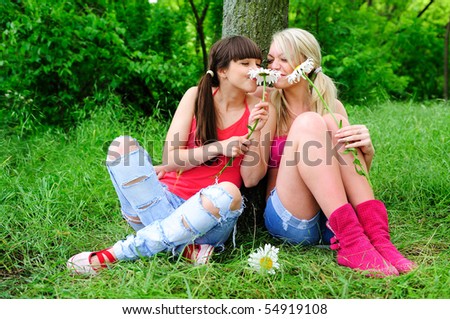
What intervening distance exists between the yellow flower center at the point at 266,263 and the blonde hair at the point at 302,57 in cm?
66

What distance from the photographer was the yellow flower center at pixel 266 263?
2051 millimetres

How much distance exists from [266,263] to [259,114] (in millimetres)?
603

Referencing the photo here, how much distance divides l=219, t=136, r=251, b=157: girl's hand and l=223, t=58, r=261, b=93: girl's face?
235mm

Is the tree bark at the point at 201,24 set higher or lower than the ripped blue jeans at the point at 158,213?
higher

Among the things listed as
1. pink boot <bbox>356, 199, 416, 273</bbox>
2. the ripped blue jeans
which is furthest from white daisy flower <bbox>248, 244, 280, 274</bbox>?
pink boot <bbox>356, 199, 416, 273</bbox>

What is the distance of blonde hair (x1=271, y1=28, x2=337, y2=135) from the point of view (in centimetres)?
237

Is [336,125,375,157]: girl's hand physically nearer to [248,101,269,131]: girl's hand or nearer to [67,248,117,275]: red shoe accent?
[248,101,269,131]: girl's hand

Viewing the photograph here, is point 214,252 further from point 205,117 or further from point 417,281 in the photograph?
point 417,281

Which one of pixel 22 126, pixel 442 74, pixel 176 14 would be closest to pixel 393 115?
pixel 176 14

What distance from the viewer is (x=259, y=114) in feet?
7.20

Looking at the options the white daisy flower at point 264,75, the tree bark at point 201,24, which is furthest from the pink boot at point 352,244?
the tree bark at point 201,24

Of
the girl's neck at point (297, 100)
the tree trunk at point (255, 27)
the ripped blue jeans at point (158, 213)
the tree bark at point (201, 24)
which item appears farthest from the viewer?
the tree bark at point (201, 24)

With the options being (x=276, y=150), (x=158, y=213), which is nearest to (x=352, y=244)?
(x=276, y=150)

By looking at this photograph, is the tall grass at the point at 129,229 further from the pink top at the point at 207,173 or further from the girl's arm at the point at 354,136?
the girl's arm at the point at 354,136
